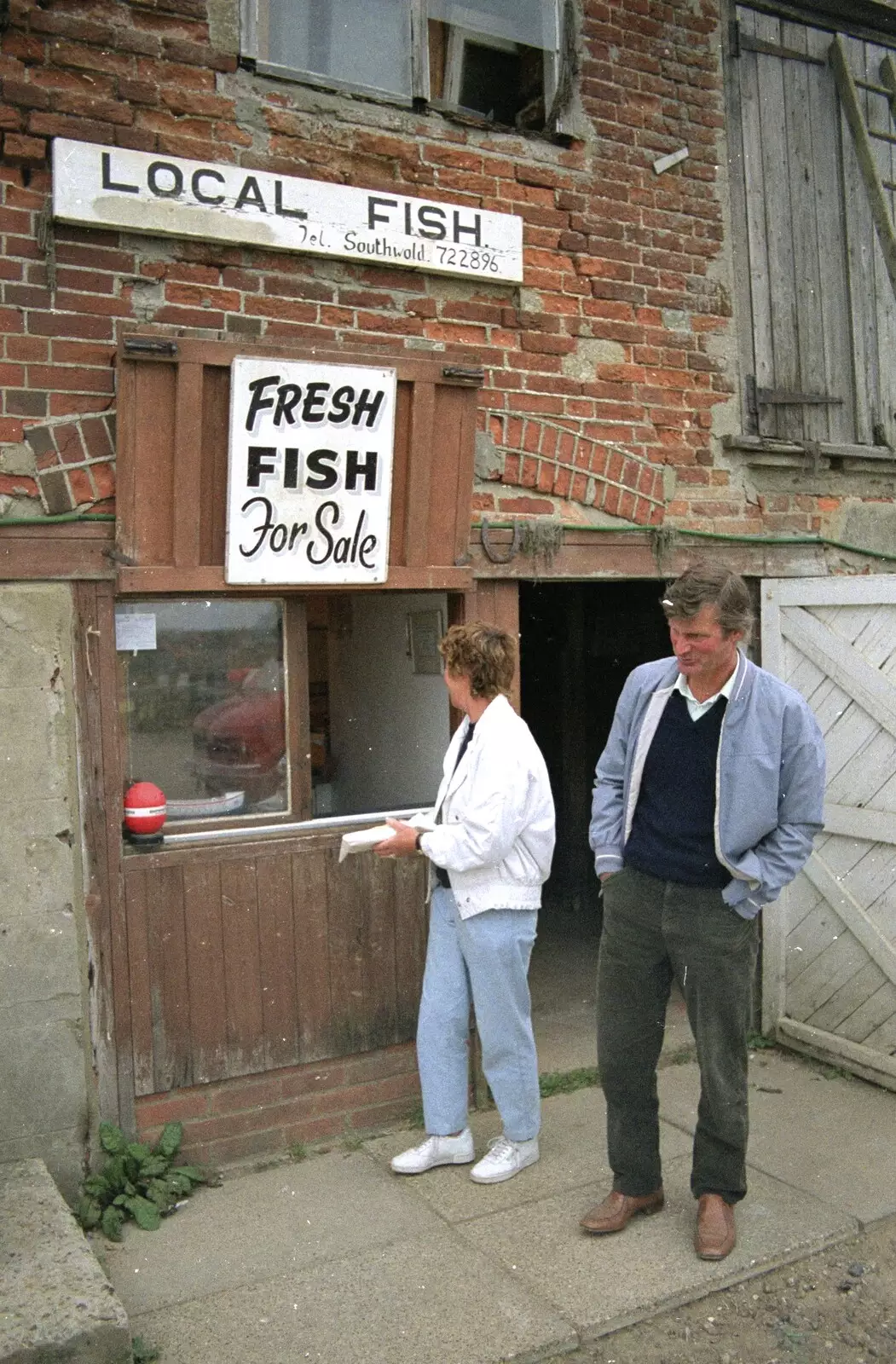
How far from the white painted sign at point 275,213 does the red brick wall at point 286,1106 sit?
3.08 metres

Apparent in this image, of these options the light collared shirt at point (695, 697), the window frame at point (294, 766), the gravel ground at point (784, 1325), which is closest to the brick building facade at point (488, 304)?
the window frame at point (294, 766)

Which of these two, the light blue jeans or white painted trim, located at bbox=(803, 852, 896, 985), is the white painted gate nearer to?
white painted trim, located at bbox=(803, 852, 896, 985)

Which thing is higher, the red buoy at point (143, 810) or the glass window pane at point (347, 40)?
the glass window pane at point (347, 40)

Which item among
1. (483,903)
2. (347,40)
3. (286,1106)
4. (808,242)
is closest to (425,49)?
(347,40)

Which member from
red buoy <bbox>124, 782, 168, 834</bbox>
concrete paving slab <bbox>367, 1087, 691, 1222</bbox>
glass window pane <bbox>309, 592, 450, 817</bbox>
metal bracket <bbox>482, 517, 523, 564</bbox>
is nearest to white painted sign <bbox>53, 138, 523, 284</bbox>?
metal bracket <bbox>482, 517, 523, 564</bbox>

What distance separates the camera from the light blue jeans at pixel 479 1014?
13.7 ft

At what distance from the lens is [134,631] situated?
4.40 metres

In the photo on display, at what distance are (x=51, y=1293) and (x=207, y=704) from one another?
81.5 inches

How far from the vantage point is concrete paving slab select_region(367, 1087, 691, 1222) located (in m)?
4.20

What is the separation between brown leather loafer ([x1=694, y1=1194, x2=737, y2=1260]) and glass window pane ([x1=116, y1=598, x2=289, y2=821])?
2068 mm

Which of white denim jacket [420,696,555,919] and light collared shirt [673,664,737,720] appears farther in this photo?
white denim jacket [420,696,555,919]

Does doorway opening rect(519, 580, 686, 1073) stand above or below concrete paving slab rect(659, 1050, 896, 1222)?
above

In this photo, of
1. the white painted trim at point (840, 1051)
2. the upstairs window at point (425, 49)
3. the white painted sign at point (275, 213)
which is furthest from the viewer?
the white painted trim at point (840, 1051)

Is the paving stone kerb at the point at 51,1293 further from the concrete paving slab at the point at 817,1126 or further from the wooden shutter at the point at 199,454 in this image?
the concrete paving slab at the point at 817,1126
